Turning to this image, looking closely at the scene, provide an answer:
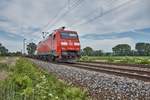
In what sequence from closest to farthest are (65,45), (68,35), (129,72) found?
(129,72), (65,45), (68,35)

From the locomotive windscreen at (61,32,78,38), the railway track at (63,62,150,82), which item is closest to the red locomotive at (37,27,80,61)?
the locomotive windscreen at (61,32,78,38)

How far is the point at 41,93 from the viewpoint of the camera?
672 cm

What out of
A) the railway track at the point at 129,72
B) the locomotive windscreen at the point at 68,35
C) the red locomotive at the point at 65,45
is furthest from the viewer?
the locomotive windscreen at the point at 68,35

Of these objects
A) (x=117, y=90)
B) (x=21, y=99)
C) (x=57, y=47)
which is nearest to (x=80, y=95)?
(x=21, y=99)

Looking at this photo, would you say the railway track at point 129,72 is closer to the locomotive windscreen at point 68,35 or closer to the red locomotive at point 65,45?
the red locomotive at point 65,45

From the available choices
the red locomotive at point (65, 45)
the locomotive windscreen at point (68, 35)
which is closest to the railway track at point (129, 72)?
the red locomotive at point (65, 45)

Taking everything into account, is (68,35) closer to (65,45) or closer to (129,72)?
(65,45)

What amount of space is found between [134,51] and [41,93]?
55.9 metres

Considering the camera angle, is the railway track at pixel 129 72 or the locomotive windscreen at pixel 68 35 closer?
the railway track at pixel 129 72

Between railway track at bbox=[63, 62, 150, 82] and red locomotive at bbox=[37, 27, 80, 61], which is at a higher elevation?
red locomotive at bbox=[37, 27, 80, 61]

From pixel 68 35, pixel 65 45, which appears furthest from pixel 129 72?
pixel 68 35

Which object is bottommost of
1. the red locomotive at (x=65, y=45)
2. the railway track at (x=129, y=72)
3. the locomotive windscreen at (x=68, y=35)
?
the railway track at (x=129, y=72)

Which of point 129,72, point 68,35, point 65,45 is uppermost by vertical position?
point 68,35

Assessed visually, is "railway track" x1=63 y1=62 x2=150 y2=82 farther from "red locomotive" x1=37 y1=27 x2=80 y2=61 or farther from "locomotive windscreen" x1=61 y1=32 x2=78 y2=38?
"locomotive windscreen" x1=61 y1=32 x2=78 y2=38
